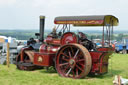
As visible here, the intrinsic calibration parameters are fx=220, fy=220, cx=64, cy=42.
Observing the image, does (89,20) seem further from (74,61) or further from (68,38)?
(74,61)

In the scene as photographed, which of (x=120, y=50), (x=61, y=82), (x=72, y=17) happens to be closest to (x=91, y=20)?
(x=72, y=17)

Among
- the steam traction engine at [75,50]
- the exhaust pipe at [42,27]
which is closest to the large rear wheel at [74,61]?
the steam traction engine at [75,50]

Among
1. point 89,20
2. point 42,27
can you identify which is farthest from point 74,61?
point 42,27

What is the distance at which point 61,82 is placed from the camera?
6117mm

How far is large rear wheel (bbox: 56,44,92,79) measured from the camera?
661 cm

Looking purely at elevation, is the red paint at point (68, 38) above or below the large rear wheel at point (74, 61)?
above

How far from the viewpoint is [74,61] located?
22.8 ft

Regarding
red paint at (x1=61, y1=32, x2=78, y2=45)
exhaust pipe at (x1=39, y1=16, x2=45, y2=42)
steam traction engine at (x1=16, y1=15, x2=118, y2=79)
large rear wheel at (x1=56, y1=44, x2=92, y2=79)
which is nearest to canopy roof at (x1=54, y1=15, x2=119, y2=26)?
steam traction engine at (x1=16, y1=15, x2=118, y2=79)

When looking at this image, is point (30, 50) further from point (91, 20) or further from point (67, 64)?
point (91, 20)

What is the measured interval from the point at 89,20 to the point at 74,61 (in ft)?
4.53

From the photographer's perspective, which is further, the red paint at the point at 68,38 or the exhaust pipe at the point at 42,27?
the exhaust pipe at the point at 42,27

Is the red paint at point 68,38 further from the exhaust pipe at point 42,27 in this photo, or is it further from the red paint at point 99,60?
the exhaust pipe at point 42,27

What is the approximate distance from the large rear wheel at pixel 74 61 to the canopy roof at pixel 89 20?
2.67 ft

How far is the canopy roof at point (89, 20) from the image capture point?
671 centimetres
